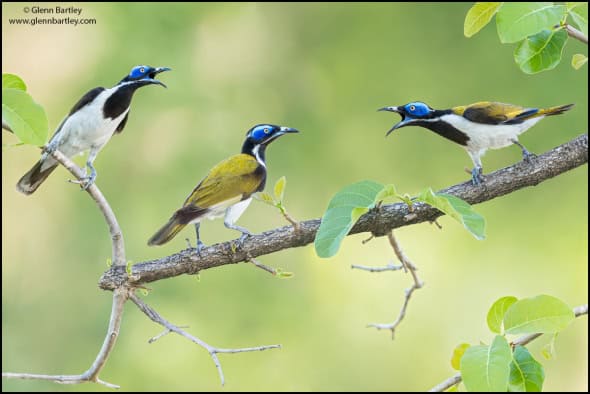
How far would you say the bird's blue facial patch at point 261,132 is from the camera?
8.64 feet

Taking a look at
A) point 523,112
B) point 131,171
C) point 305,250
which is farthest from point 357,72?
point 523,112

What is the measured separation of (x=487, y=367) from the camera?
140 cm

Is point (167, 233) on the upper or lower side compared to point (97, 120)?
lower

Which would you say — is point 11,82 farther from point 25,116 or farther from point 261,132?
point 261,132

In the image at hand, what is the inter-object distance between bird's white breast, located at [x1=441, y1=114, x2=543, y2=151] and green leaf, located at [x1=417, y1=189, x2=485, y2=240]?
798 mm

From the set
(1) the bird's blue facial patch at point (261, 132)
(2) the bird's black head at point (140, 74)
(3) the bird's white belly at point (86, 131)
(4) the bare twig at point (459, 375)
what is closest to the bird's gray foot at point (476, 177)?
(4) the bare twig at point (459, 375)

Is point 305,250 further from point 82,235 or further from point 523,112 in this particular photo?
point 523,112

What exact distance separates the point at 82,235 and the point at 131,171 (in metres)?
0.68

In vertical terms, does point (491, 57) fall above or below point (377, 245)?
above

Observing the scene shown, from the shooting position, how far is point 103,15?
6.57 metres

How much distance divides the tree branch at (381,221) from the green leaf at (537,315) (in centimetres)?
58

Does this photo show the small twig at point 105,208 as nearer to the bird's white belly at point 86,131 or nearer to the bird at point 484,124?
the bird's white belly at point 86,131

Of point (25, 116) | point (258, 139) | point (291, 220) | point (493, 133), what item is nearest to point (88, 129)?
point (258, 139)

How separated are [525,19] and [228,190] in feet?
3.90
